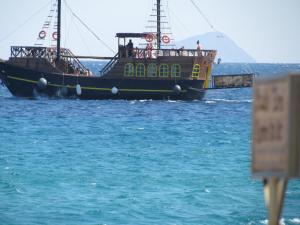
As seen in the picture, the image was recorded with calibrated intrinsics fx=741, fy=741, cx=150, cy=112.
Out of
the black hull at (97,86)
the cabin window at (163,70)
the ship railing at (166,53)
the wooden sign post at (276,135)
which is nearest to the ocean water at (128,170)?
the black hull at (97,86)

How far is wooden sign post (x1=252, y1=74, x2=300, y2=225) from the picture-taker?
4.91 metres

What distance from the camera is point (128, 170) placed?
25219 millimetres

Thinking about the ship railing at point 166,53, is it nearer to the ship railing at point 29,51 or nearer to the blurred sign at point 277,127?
the ship railing at point 29,51

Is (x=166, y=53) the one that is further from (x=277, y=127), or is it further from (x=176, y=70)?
(x=277, y=127)

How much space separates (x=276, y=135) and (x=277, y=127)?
0.06 m

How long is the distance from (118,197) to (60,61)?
1409 inches

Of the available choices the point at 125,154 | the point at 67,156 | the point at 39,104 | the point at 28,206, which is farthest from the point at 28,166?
the point at 39,104

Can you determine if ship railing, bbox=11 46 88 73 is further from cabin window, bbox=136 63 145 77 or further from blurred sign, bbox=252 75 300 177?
blurred sign, bbox=252 75 300 177

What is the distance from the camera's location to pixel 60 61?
5528 centimetres

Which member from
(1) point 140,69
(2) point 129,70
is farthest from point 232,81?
(2) point 129,70

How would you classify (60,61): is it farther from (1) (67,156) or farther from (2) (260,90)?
(2) (260,90)

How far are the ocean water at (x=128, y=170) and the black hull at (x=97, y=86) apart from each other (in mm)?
4999

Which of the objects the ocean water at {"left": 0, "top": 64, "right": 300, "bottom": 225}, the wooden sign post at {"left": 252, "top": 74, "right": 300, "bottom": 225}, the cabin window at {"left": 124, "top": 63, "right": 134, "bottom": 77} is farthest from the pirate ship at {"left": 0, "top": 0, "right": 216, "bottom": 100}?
the wooden sign post at {"left": 252, "top": 74, "right": 300, "bottom": 225}

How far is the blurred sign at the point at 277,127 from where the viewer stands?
4902mm
